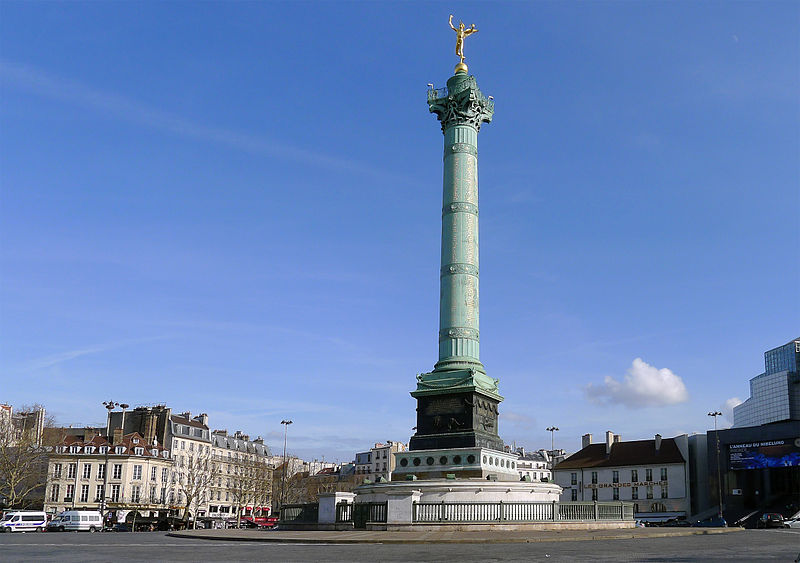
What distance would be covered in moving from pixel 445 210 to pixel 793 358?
129066 millimetres

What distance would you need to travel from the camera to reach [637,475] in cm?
8244

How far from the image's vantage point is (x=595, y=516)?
3425 cm

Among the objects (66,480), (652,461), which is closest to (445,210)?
(652,461)

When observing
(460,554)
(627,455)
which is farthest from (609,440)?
(460,554)

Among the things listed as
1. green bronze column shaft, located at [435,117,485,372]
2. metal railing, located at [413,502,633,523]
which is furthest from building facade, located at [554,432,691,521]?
metal railing, located at [413,502,633,523]

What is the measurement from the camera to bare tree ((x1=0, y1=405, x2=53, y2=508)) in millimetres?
68312

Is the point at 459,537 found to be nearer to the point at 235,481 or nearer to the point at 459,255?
the point at 459,255

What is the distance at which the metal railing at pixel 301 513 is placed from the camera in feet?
116

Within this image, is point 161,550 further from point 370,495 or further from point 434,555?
point 370,495

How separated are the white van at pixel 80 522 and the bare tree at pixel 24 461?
14.2 metres

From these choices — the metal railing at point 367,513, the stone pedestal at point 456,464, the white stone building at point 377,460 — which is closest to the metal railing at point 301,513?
the metal railing at point 367,513

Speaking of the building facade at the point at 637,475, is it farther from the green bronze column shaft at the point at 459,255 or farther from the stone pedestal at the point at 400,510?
the stone pedestal at the point at 400,510

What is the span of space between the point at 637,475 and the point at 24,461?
59.9 meters

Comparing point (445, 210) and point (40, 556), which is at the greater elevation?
point (445, 210)
